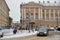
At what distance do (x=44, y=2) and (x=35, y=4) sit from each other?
11.0m

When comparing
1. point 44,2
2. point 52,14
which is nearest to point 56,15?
point 52,14

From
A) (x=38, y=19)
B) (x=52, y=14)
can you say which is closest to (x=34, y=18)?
(x=38, y=19)

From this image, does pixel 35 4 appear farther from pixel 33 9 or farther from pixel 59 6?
pixel 59 6

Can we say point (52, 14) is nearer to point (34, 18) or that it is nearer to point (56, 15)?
point (56, 15)

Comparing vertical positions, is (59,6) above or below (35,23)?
above

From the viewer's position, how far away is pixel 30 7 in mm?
148625

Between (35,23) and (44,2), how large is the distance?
24.3m

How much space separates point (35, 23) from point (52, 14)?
784 inches

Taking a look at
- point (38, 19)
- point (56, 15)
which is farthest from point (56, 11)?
point (38, 19)

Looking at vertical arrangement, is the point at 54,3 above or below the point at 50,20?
above

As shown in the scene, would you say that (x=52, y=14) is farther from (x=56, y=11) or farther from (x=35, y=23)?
(x=35, y=23)

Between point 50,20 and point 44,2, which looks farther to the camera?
point 44,2

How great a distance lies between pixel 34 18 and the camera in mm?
146875

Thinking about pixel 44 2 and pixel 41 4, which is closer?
pixel 41 4
